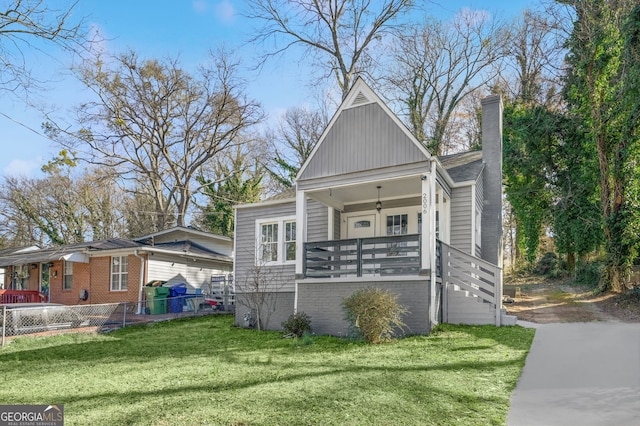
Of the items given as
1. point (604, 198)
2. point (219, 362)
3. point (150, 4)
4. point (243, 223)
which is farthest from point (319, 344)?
point (604, 198)

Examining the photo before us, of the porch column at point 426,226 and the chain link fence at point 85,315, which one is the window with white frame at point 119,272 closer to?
the chain link fence at point 85,315

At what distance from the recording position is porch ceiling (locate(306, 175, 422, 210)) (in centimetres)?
1154

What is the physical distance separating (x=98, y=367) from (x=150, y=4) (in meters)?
9.51

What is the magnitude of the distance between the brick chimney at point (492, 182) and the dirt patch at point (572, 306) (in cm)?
182

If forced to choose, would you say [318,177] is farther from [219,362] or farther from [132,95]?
[132,95]

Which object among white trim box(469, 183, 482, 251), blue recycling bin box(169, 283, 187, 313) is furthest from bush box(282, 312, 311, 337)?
blue recycling bin box(169, 283, 187, 313)

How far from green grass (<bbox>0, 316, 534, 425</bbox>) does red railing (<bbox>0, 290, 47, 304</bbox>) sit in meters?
10.3

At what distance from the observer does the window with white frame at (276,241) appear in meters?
13.4

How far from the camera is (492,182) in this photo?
13.9 metres

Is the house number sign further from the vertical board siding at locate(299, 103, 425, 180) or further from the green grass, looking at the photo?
the green grass

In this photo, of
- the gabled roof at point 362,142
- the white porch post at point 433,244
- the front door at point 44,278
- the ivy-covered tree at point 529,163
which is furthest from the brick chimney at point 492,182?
the front door at point 44,278

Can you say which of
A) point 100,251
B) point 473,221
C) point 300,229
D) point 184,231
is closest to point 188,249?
point 184,231

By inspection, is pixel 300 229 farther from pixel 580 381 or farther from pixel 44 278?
pixel 44 278

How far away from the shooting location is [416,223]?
41.7 ft
